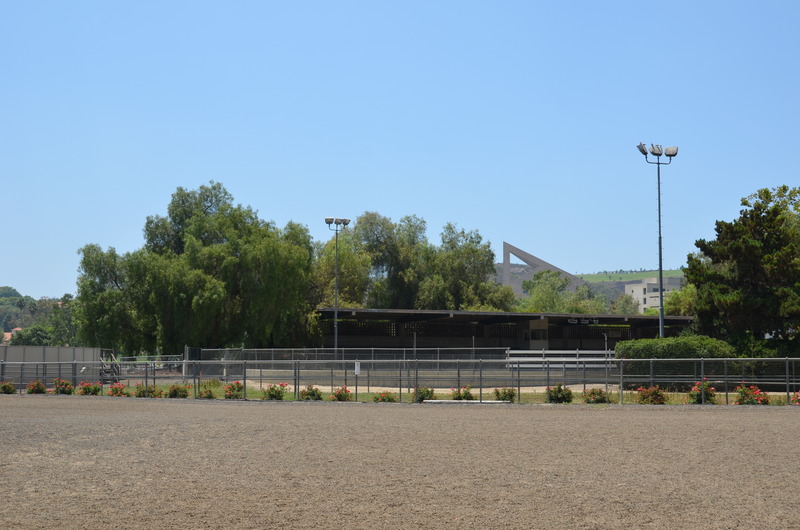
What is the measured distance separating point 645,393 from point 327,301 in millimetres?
62845

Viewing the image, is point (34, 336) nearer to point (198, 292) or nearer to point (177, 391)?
point (198, 292)

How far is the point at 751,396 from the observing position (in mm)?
29000

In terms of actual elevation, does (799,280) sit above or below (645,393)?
above

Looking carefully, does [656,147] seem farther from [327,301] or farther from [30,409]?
[327,301]

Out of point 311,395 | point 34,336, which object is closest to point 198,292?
point 311,395

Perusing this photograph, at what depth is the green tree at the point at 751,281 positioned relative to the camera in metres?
42.7

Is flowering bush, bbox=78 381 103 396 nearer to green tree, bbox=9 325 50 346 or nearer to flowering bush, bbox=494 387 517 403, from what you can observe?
flowering bush, bbox=494 387 517 403

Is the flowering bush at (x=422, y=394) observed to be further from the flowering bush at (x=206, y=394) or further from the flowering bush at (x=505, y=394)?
the flowering bush at (x=206, y=394)

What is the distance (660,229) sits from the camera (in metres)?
45.0

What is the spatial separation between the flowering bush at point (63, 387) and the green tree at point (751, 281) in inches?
1179

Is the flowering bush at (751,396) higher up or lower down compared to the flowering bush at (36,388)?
higher up

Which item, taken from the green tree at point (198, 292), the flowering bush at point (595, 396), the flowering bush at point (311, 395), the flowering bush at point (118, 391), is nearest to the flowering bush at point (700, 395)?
the flowering bush at point (595, 396)

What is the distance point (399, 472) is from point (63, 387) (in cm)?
2890

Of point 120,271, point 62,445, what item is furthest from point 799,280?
point 120,271
